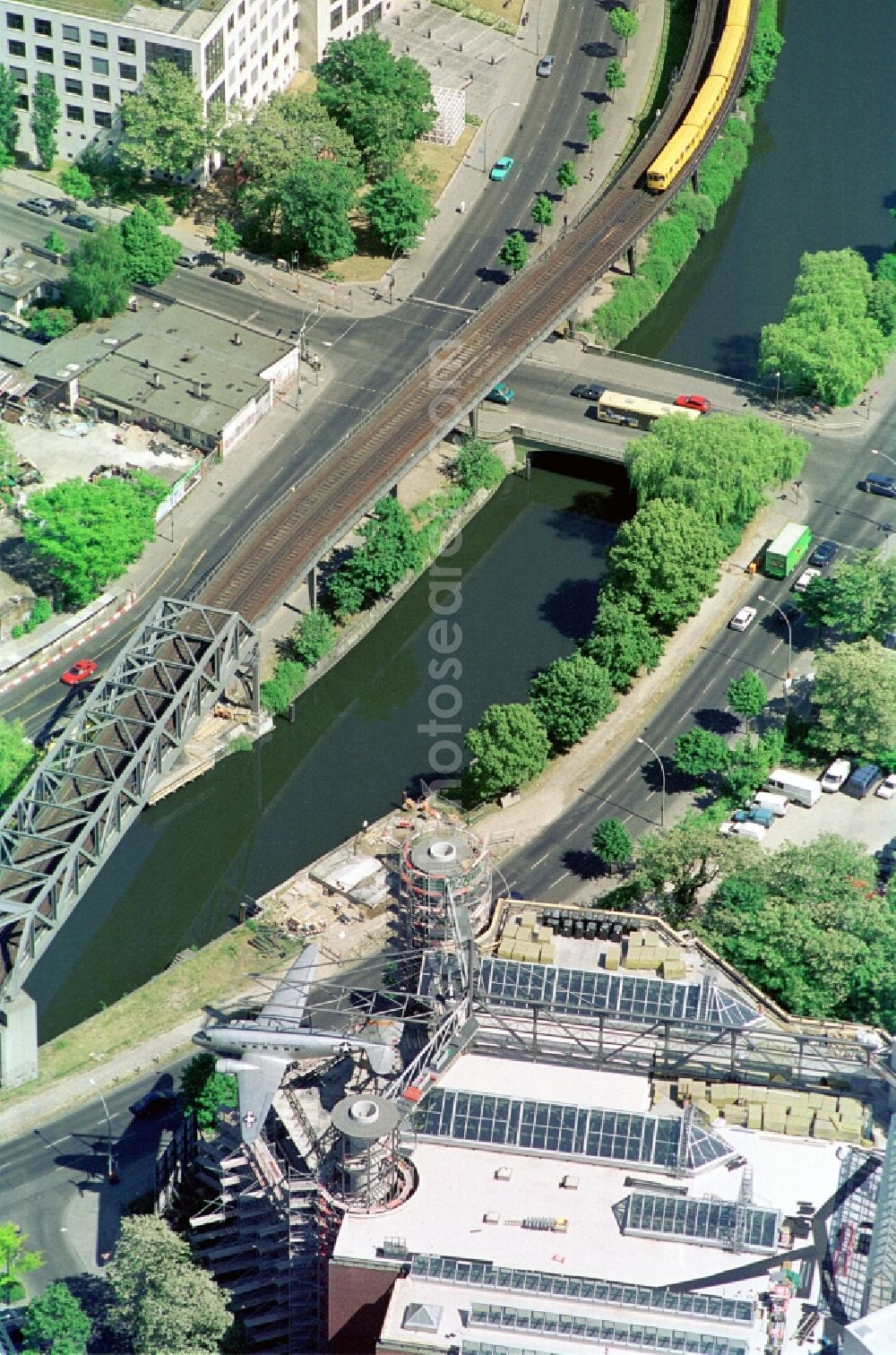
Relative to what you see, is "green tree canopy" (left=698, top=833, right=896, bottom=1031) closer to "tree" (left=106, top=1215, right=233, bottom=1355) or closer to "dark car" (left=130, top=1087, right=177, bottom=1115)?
"dark car" (left=130, top=1087, right=177, bottom=1115)

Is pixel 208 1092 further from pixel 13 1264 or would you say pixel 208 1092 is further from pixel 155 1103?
pixel 13 1264

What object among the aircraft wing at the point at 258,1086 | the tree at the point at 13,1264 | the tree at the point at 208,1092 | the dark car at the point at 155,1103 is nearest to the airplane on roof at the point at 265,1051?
the aircraft wing at the point at 258,1086

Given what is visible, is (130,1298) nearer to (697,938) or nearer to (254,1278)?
(254,1278)

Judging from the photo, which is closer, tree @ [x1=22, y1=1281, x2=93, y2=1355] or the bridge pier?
tree @ [x1=22, y1=1281, x2=93, y2=1355]

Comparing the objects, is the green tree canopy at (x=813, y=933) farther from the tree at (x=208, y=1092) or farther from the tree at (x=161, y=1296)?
the tree at (x=161, y=1296)

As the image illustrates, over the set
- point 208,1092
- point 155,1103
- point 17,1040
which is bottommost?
point 208,1092

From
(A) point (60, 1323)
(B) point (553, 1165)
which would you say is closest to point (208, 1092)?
(A) point (60, 1323)

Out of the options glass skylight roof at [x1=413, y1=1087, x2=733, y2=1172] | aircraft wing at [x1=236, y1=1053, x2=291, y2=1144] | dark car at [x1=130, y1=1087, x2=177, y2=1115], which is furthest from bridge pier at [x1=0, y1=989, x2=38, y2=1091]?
glass skylight roof at [x1=413, y1=1087, x2=733, y2=1172]
